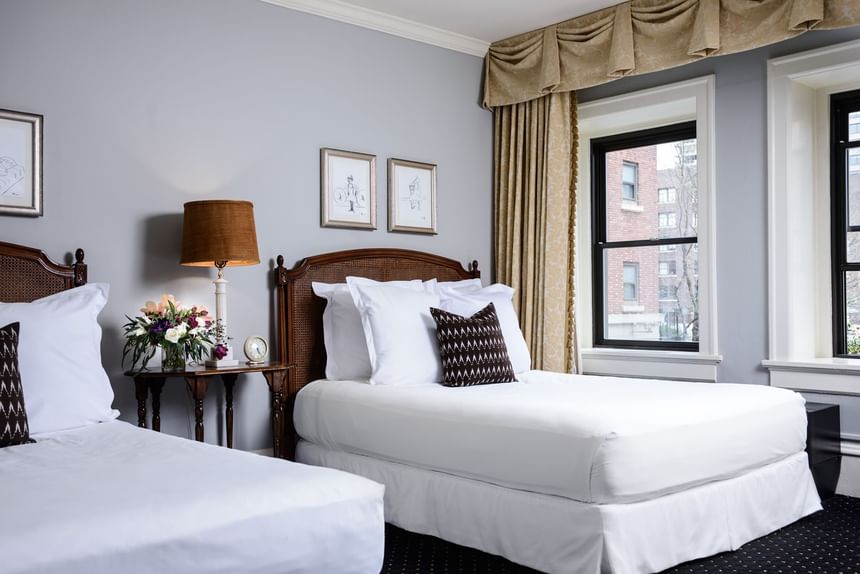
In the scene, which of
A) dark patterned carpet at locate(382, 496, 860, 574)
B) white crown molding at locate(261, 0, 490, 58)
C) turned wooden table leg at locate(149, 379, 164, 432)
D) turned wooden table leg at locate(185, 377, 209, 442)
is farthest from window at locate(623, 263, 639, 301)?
turned wooden table leg at locate(149, 379, 164, 432)

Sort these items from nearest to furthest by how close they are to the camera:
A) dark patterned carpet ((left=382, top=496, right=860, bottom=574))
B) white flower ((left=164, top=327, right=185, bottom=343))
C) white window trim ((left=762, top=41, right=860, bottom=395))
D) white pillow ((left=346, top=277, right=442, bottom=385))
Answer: dark patterned carpet ((left=382, top=496, right=860, bottom=574))
white flower ((left=164, top=327, right=185, bottom=343))
white pillow ((left=346, top=277, right=442, bottom=385))
white window trim ((left=762, top=41, right=860, bottom=395))

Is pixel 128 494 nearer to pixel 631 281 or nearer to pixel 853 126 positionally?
pixel 631 281

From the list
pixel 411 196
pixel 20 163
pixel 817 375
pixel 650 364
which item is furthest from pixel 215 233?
pixel 817 375

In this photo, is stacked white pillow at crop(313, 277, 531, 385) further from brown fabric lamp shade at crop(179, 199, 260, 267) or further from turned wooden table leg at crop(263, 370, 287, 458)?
brown fabric lamp shade at crop(179, 199, 260, 267)

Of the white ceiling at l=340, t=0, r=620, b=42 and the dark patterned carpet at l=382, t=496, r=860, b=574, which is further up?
the white ceiling at l=340, t=0, r=620, b=42

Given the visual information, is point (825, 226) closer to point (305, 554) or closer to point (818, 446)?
point (818, 446)

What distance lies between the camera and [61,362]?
2.85m

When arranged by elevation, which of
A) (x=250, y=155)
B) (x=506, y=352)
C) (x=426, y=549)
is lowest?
(x=426, y=549)

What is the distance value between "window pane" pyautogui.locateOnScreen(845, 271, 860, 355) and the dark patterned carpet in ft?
3.68

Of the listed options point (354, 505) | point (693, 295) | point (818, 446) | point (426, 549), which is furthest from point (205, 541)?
point (693, 295)

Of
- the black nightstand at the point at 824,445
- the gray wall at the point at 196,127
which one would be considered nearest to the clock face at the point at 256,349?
the gray wall at the point at 196,127

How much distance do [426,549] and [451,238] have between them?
2256mm

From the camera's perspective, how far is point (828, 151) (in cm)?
428

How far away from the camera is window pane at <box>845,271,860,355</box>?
13.9 feet
